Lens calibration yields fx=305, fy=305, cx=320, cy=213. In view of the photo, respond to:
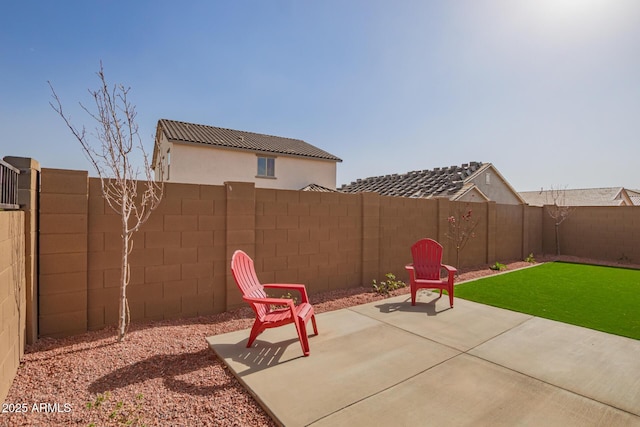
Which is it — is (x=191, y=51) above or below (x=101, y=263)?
above

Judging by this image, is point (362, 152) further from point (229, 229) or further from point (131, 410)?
point (131, 410)

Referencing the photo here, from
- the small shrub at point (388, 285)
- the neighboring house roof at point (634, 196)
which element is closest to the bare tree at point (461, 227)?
the small shrub at point (388, 285)

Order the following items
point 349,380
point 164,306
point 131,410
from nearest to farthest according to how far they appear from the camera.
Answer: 1. point 131,410
2. point 349,380
3. point 164,306

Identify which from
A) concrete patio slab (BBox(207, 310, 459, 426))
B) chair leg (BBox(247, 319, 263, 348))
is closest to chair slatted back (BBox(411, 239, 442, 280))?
concrete patio slab (BBox(207, 310, 459, 426))

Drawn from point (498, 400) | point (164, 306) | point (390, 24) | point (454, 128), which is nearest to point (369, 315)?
point (498, 400)

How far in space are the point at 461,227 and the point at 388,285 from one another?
3.51 metres

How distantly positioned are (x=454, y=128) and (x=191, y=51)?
7994 millimetres

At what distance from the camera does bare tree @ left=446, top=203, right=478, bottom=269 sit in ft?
27.0

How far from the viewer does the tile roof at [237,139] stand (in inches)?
551

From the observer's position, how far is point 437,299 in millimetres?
5613

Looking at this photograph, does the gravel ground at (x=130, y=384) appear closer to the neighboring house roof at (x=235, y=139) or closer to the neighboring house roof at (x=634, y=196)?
the neighboring house roof at (x=235, y=139)

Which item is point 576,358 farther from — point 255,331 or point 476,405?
point 255,331

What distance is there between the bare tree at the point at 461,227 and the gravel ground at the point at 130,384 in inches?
261

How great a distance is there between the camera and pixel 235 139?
1570 centimetres
